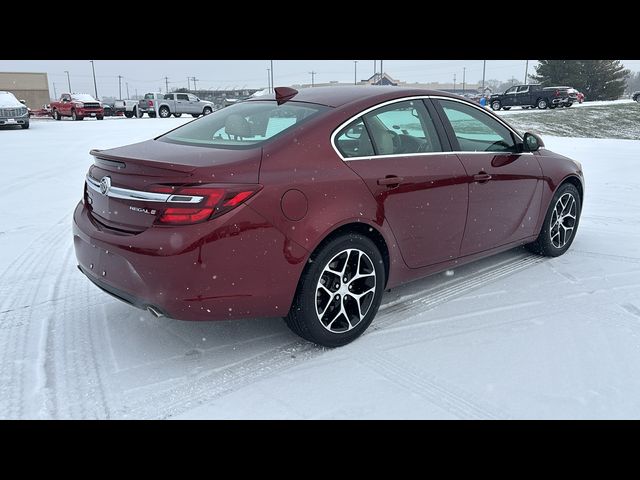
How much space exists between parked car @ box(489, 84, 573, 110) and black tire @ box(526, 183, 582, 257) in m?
31.9

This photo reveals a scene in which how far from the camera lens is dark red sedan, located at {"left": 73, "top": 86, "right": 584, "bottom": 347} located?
9.12ft

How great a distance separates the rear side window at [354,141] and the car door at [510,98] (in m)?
35.5

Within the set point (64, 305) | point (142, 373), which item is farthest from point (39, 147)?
point (142, 373)

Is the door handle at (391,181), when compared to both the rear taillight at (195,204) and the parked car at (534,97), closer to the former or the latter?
the rear taillight at (195,204)

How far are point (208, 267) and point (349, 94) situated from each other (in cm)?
168

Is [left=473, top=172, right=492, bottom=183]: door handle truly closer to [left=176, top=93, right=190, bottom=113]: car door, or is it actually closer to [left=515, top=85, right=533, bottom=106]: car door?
[left=176, top=93, right=190, bottom=113]: car door

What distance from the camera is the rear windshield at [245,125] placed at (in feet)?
10.8

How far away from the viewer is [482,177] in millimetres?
4055

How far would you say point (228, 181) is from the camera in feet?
9.14

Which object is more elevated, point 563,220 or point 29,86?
point 29,86

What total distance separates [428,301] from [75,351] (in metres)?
2.46

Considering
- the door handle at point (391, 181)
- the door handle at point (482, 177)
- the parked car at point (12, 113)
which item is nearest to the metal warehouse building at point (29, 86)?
the parked car at point (12, 113)

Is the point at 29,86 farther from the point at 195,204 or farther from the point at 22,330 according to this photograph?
the point at 195,204

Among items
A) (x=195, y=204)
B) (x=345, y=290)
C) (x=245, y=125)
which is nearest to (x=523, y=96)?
(x=245, y=125)
